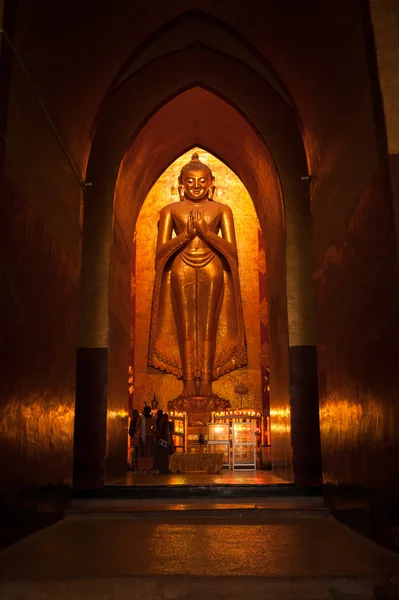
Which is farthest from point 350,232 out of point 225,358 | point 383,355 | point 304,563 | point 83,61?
point 225,358

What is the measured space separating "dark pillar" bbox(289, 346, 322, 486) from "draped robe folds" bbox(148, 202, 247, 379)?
338 centimetres

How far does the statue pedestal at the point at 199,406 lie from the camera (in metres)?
8.61

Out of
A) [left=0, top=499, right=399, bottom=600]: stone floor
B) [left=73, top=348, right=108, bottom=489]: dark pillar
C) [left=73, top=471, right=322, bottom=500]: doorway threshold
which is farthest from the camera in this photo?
[left=73, top=348, right=108, bottom=489]: dark pillar

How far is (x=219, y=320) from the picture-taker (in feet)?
31.1

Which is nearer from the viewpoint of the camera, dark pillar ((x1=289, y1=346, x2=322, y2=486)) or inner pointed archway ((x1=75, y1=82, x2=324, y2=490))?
dark pillar ((x1=289, y1=346, x2=322, y2=486))

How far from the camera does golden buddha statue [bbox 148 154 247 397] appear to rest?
30.1 ft

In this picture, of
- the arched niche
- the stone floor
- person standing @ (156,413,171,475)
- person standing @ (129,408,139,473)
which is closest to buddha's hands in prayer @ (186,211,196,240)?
the arched niche

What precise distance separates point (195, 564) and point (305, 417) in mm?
3256

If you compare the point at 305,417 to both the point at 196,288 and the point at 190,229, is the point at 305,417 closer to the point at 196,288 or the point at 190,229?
the point at 196,288

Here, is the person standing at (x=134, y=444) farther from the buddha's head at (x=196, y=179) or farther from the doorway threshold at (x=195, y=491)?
the buddha's head at (x=196, y=179)

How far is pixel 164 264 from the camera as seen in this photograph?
9.37m

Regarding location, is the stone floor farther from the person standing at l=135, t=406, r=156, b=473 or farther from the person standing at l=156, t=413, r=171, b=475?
the person standing at l=135, t=406, r=156, b=473

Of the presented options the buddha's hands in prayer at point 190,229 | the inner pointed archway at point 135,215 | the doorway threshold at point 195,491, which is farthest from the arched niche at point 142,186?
the buddha's hands in prayer at point 190,229

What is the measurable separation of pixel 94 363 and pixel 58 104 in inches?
98.5
